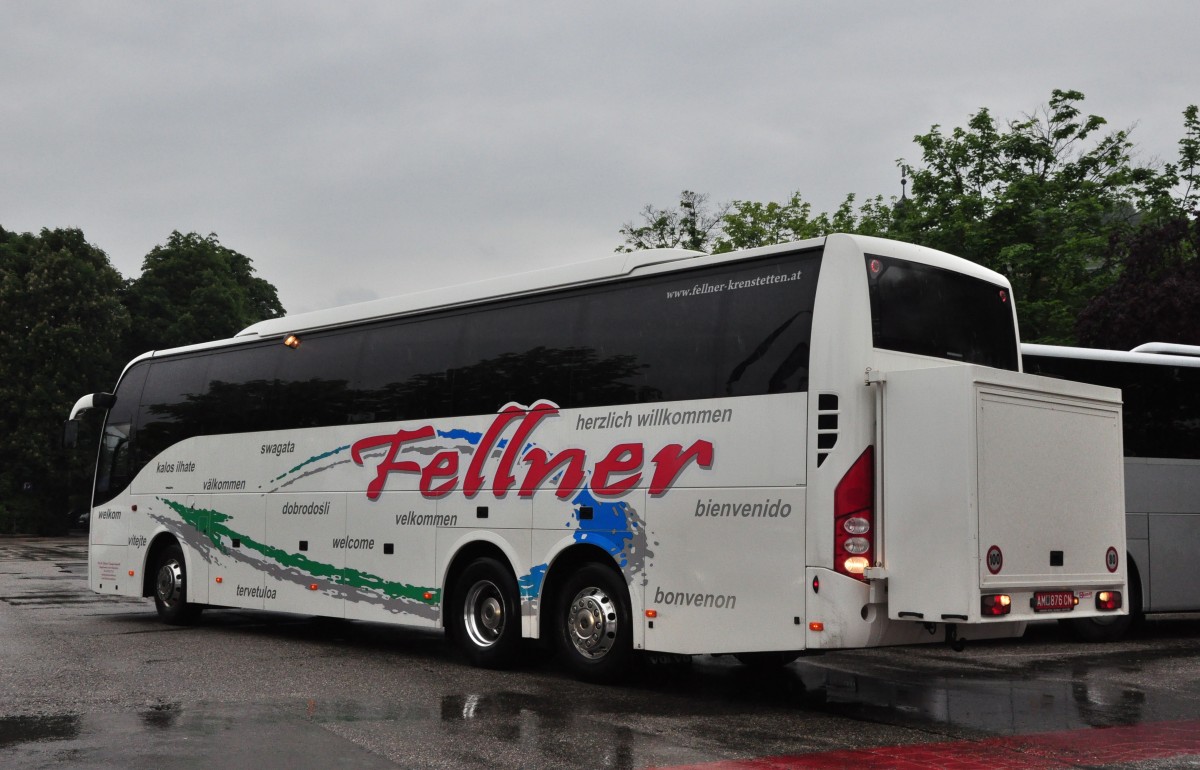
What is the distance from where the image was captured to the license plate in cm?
912

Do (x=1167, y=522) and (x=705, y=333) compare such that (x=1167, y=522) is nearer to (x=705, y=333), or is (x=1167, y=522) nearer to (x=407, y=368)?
(x=705, y=333)

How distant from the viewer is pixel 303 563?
14.4m

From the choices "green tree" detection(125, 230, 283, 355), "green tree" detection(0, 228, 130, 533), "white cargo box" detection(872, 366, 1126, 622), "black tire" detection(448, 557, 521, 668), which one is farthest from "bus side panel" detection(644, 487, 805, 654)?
"green tree" detection(125, 230, 283, 355)

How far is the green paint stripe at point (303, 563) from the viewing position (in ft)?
42.2

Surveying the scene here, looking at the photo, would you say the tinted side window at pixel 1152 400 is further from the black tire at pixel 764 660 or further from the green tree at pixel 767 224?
the green tree at pixel 767 224

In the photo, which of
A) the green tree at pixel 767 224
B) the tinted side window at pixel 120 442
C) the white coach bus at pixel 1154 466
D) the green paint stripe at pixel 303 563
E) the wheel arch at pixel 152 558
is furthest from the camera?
the green tree at pixel 767 224

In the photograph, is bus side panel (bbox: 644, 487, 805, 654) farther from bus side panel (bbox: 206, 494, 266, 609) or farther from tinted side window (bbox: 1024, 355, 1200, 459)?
tinted side window (bbox: 1024, 355, 1200, 459)

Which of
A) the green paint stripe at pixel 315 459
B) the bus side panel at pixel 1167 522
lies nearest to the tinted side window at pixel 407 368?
the green paint stripe at pixel 315 459

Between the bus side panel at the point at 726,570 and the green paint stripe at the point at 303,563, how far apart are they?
126 inches

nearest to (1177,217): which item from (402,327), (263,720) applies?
(402,327)

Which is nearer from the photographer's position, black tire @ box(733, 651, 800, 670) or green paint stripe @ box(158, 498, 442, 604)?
black tire @ box(733, 651, 800, 670)

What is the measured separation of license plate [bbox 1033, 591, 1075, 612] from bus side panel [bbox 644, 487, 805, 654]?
1.74 metres

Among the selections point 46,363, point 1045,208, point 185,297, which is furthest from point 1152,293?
point 185,297

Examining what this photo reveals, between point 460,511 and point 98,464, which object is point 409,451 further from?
point 98,464
